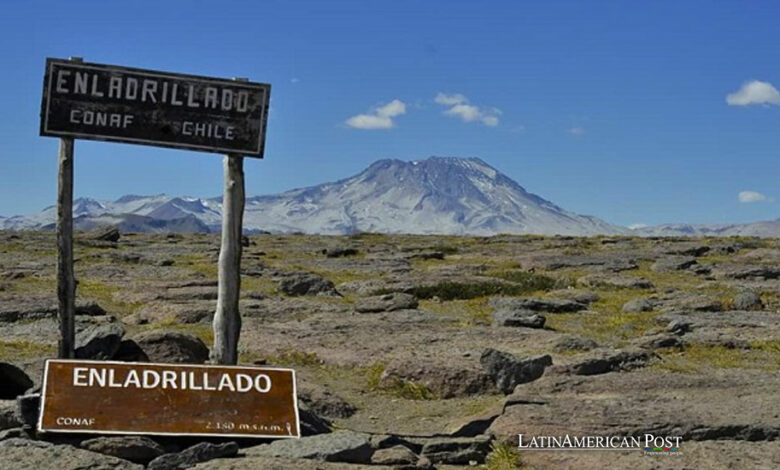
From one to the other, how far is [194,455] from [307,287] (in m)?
23.6

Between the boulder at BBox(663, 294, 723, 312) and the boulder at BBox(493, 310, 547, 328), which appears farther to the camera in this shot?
the boulder at BBox(663, 294, 723, 312)

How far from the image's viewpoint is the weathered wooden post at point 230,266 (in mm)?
14609

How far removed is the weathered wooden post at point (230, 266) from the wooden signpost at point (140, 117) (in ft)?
0.07

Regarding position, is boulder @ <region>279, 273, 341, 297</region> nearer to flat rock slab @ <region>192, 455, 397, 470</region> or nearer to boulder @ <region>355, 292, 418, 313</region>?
boulder @ <region>355, 292, 418, 313</region>

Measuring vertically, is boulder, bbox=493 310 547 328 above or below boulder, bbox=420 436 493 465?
above

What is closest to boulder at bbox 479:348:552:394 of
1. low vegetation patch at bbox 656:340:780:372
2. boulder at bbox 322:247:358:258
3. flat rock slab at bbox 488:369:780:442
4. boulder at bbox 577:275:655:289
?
flat rock slab at bbox 488:369:780:442

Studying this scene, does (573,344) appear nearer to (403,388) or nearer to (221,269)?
(403,388)

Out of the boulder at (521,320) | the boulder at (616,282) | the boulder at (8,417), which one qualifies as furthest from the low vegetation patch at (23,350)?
the boulder at (616,282)

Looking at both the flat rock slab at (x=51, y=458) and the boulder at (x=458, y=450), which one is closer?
the flat rock slab at (x=51, y=458)

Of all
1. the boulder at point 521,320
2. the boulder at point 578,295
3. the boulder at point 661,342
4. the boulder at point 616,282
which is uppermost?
the boulder at point 616,282

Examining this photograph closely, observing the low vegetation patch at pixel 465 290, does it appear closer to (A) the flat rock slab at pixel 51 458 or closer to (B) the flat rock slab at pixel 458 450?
(B) the flat rock slab at pixel 458 450

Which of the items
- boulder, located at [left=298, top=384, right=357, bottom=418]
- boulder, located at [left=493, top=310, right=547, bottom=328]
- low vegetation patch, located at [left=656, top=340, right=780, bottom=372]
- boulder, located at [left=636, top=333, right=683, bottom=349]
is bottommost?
boulder, located at [left=298, top=384, right=357, bottom=418]

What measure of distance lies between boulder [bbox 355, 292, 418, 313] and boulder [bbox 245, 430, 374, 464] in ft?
52.6

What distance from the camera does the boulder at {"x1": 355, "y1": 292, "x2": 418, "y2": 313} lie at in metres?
27.9
